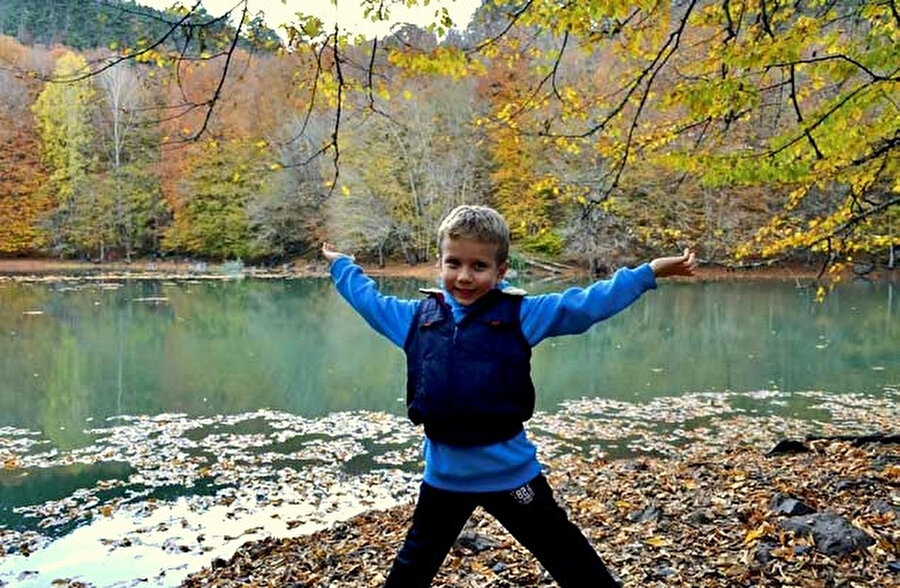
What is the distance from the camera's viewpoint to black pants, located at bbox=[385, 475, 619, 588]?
247 centimetres

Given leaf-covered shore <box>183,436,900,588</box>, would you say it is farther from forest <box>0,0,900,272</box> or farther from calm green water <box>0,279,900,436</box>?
calm green water <box>0,279,900,436</box>

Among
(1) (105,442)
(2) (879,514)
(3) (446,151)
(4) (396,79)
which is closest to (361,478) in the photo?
(1) (105,442)

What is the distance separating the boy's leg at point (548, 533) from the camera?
2465 mm

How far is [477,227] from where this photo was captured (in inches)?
98.6

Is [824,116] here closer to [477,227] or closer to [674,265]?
[674,265]

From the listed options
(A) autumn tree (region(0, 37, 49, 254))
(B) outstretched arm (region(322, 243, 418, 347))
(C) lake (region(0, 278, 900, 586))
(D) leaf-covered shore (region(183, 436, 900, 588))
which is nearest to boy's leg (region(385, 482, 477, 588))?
(B) outstretched arm (region(322, 243, 418, 347))

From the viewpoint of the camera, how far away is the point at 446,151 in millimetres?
37844

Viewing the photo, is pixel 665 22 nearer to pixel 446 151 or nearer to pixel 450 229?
pixel 450 229

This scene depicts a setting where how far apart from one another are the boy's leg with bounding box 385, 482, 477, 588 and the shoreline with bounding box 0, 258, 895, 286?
3014 cm

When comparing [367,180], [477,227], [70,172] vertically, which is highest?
[70,172]

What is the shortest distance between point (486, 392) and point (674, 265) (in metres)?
0.74

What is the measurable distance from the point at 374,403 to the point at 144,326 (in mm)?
10683

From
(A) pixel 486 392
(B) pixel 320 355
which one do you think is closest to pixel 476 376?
(A) pixel 486 392

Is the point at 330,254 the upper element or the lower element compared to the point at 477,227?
lower
